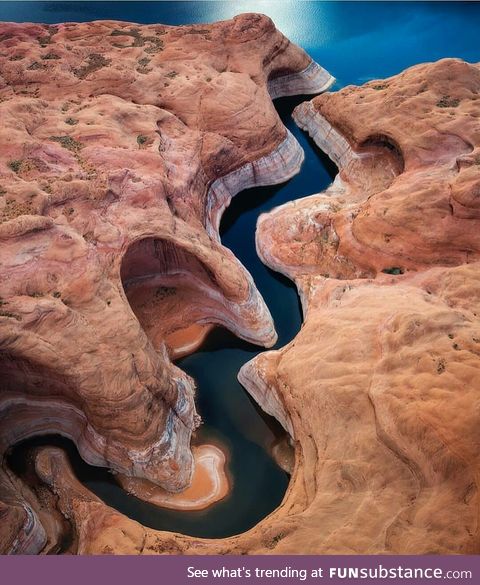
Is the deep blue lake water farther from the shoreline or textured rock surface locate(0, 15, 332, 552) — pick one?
textured rock surface locate(0, 15, 332, 552)

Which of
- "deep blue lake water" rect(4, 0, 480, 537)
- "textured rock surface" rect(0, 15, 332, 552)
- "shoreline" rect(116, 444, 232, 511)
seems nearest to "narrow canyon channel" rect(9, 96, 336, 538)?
"deep blue lake water" rect(4, 0, 480, 537)

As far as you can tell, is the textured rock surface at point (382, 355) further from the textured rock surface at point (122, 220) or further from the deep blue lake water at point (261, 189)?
the textured rock surface at point (122, 220)

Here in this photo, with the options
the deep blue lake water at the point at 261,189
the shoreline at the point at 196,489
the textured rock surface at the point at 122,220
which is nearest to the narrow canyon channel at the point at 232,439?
the deep blue lake water at the point at 261,189

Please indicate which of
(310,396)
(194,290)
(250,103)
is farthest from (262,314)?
(250,103)

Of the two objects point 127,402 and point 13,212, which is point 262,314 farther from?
point 13,212

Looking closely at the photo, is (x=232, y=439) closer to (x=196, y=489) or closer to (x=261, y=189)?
(x=196, y=489)

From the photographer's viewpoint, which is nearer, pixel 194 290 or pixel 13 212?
pixel 13 212
